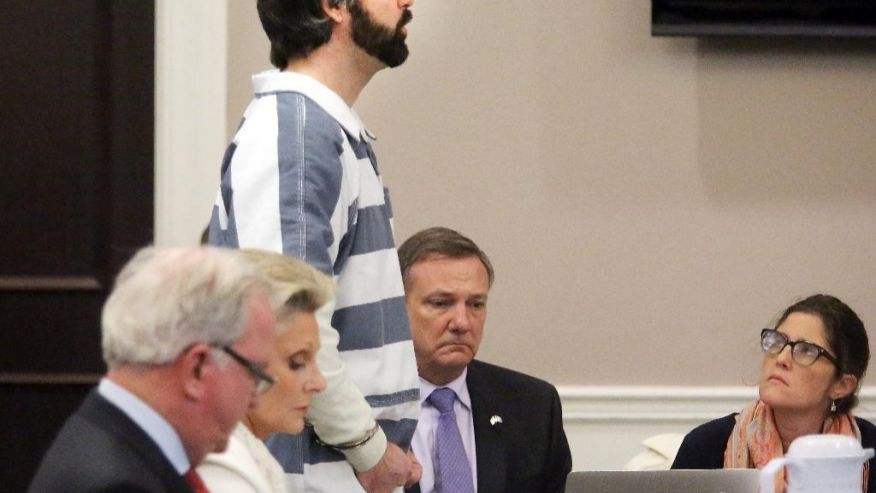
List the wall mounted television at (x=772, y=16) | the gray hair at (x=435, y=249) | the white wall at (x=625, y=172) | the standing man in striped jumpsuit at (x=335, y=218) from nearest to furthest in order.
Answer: the standing man in striped jumpsuit at (x=335, y=218) < the gray hair at (x=435, y=249) < the wall mounted television at (x=772, y=16) < the white wall at (x=625, y=172)

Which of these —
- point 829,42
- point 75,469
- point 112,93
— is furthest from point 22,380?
point 75,469

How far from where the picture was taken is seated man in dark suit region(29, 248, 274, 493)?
1.39 m

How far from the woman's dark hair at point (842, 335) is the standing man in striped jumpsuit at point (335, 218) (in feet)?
3.36

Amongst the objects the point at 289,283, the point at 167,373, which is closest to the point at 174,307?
the point at 167,373

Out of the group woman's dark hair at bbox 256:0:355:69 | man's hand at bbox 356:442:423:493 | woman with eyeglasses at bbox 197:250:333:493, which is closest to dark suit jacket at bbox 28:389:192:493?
woman with eyeglasses at bbox 197:250:333:493

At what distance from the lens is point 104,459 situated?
138 cm

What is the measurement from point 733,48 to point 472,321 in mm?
1151

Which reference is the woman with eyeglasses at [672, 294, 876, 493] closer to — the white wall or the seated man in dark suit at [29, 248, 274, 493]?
the white wall

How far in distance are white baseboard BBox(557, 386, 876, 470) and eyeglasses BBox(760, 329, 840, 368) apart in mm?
828

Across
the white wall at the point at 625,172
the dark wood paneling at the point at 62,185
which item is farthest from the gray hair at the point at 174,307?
the dark wood paneling at the point at 62,185

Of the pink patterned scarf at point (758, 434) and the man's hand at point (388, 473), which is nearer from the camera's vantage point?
the man's hand at point (388, 473)

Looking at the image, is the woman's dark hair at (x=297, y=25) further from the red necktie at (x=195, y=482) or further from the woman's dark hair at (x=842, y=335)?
the woman's dark hair at (x=842, y=335)

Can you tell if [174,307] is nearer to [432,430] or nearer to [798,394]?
[432,430]

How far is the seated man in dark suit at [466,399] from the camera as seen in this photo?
9.59 feet
